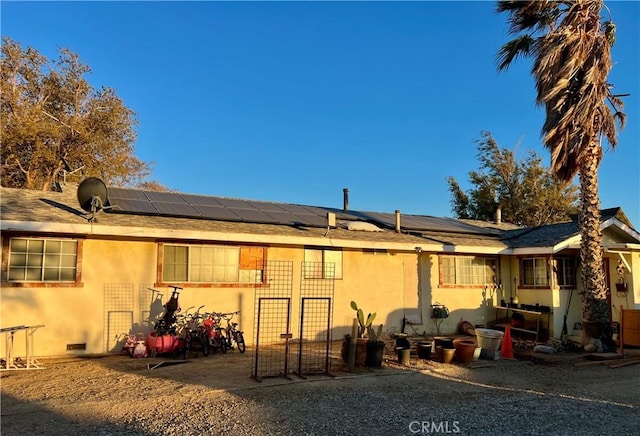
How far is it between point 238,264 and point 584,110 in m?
8.67

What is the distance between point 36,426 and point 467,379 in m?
6.30

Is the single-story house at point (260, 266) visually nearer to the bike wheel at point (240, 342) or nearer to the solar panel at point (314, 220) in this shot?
the solar panel at point (314, 220)

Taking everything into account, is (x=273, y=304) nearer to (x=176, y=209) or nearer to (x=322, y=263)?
(x=322, y=263)

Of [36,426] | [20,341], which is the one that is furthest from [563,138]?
[20,341]

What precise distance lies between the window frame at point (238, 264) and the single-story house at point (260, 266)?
0.08 feet

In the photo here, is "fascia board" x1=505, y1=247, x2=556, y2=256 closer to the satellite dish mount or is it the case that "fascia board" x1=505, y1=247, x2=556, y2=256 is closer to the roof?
the roof

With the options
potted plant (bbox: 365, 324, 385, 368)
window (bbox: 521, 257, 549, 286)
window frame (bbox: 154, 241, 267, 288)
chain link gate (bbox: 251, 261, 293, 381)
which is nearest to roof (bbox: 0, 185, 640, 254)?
window frame (bbox: 154, 241, 267, 288)

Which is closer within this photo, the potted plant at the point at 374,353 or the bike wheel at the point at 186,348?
the potted plant at the point at 374,353

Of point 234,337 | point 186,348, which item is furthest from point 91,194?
point 234,337

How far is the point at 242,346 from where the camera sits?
10.3m

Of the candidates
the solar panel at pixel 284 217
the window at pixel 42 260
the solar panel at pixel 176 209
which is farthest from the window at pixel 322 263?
the window at pixel 42 260

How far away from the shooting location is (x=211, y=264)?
10.8m

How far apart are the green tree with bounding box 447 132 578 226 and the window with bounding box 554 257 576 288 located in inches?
710

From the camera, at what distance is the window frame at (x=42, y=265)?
8.94 metres
